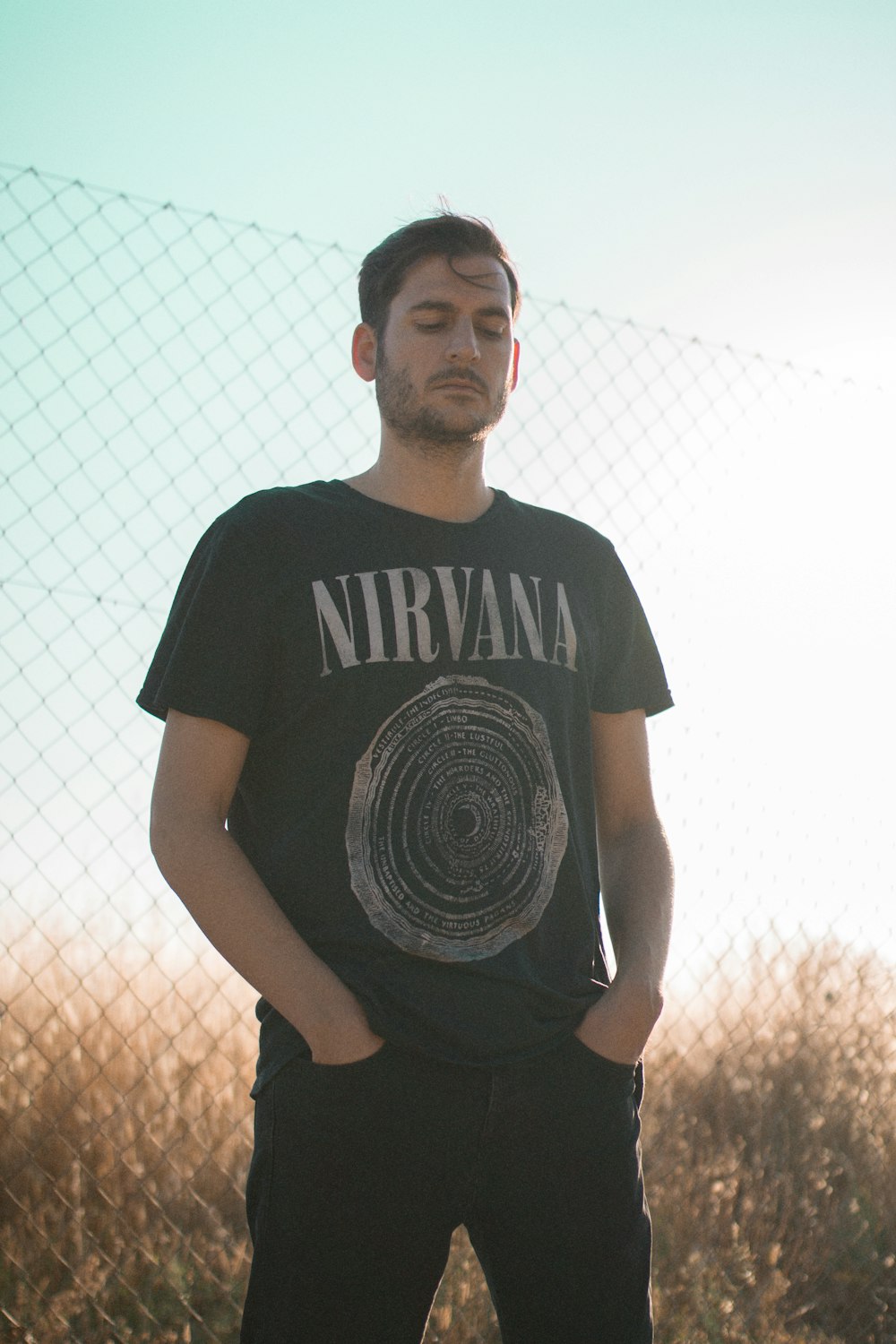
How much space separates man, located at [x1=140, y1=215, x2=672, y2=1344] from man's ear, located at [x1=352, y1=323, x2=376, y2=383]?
0.12 metres

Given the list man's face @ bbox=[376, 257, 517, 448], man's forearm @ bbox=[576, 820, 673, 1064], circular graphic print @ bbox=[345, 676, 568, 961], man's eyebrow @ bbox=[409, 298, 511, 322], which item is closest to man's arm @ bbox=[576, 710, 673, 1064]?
man's forearm @ bbox=[576, 820, 673, 1064]

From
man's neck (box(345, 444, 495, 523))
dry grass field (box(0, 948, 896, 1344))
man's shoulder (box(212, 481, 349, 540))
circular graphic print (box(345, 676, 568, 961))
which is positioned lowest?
dry grass field (box(0, 948, 896, 1344))

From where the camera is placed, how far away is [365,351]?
2.02 m

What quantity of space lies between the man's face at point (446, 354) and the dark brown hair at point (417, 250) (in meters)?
0.02

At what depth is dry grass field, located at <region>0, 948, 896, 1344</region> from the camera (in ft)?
8.57

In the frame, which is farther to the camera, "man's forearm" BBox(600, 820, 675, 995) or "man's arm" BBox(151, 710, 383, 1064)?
"man's forearm" BBox(600, 820, 675, 995)

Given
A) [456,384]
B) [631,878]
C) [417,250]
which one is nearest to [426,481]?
[456,384]

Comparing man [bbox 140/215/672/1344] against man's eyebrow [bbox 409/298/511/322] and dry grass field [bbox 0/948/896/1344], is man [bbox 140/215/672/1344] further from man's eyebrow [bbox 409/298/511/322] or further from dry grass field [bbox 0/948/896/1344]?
dry grass field [bbox 0/948/896/1344]

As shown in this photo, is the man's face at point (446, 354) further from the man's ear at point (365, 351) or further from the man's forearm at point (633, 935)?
the man's forearm at point (633, 935)

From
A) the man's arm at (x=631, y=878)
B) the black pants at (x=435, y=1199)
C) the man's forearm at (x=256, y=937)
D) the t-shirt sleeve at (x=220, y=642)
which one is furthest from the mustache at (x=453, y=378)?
the black pants at (x=435, y=1199)

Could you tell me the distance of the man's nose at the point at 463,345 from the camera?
6.07 feet

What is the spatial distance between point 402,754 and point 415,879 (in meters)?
0.18

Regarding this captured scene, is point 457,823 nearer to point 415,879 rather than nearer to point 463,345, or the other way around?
point 415,879

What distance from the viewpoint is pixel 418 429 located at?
186 cm
